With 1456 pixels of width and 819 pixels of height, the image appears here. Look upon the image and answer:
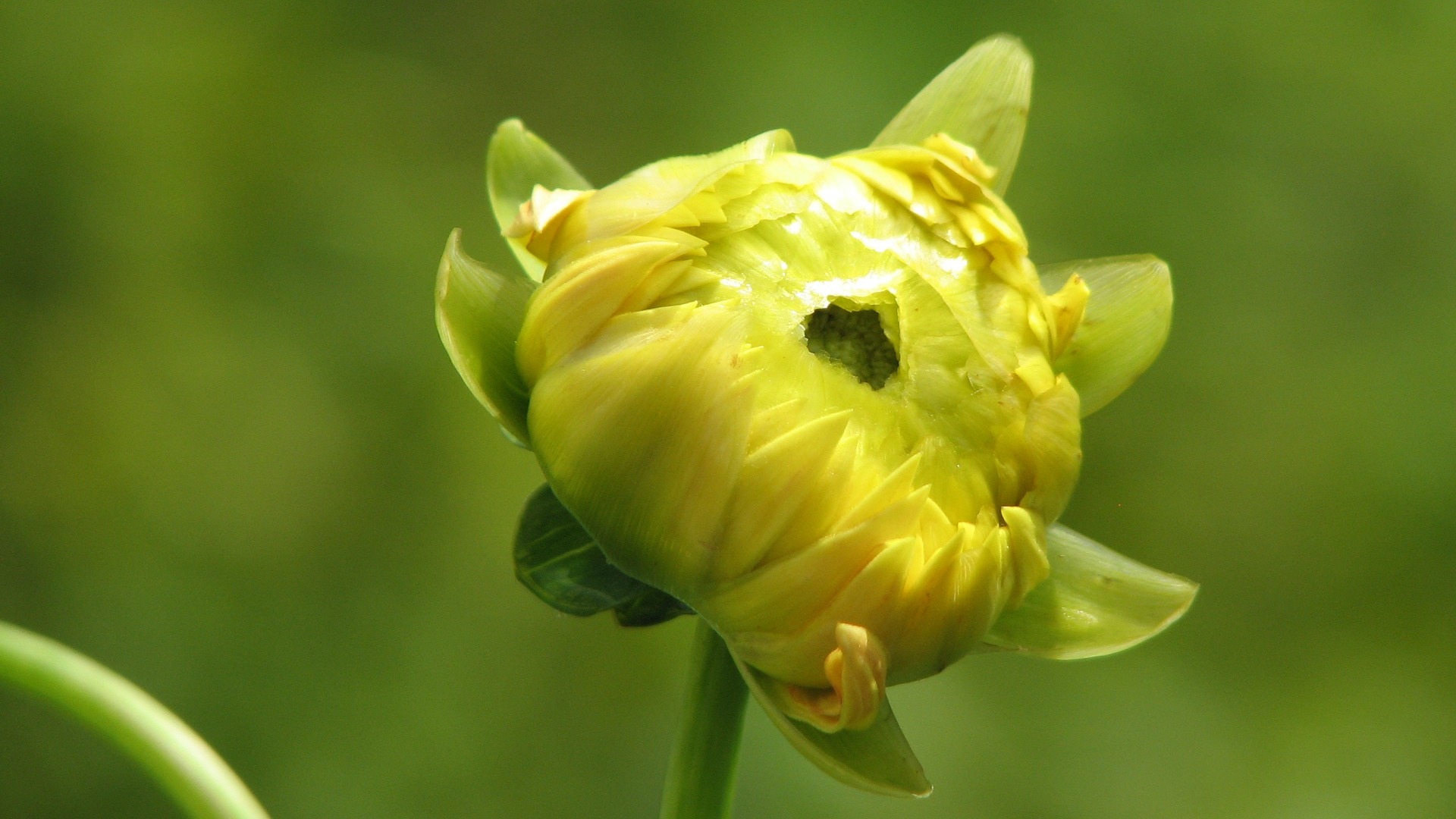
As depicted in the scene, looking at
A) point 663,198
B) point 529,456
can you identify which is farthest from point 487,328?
point 529,456

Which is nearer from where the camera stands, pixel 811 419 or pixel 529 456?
pixel 811 419

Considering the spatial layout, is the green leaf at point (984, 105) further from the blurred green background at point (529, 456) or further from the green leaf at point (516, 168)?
the blurred green background at point (529, 456)

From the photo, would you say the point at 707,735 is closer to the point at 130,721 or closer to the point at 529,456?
the point at 130,721

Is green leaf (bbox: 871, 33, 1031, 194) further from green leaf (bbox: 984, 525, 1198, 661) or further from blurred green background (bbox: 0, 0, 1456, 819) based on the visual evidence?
blurred green background (bbox: 0, 0, 1456, 819)

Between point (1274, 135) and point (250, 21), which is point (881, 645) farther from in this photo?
point (1274, 135)

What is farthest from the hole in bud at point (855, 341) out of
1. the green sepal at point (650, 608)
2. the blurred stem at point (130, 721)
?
the blurred stem at point (130, 721)

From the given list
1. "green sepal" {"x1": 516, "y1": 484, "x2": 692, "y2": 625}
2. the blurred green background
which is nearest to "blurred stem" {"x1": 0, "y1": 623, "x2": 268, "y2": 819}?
"green sepal" {"x1": 516, "y1": 484, "x2": 692, "y2": 625}
